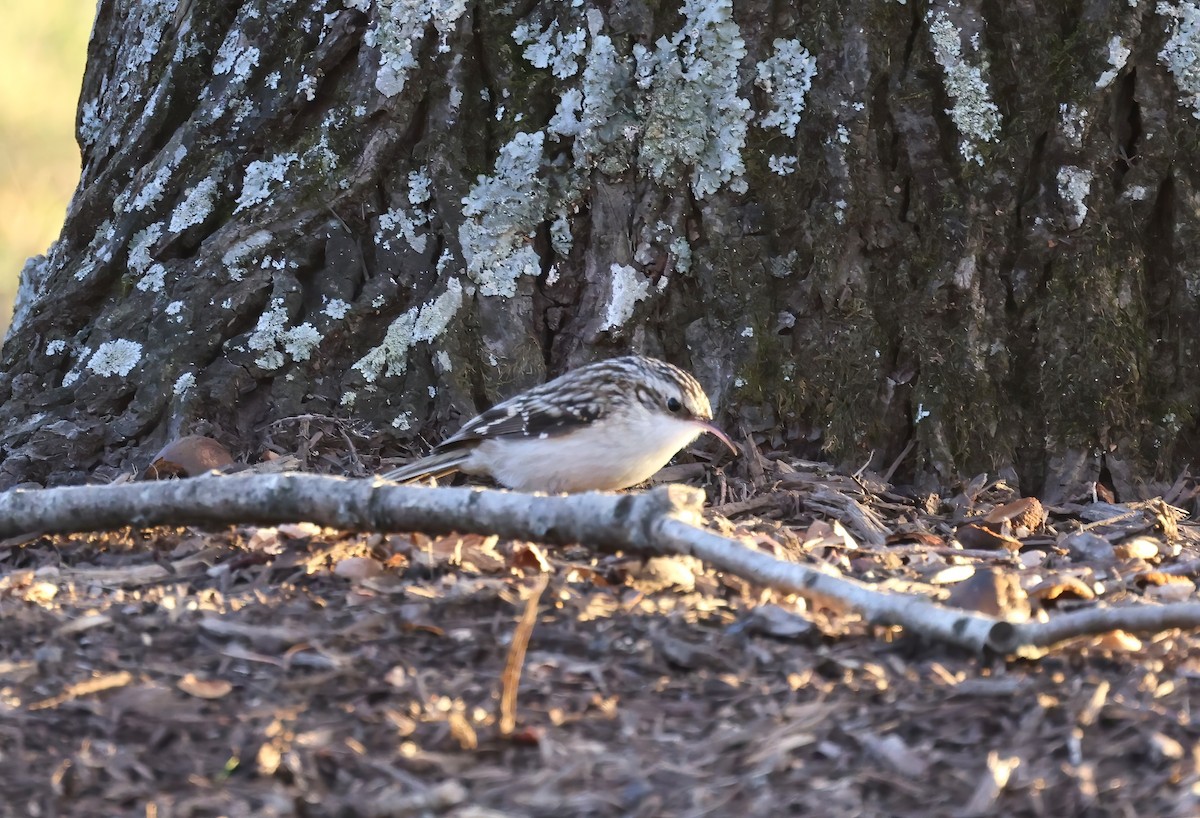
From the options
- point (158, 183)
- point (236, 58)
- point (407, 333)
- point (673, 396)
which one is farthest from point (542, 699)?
point (236, 58)

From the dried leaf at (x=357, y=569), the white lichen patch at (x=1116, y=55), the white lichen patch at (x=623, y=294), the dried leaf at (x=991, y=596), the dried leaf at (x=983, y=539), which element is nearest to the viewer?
the dried leaf at (x=991, y=596)

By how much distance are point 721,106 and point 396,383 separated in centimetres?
187

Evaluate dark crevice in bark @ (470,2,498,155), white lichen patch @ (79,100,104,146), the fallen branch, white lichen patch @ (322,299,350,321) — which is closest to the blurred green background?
white lichen patch @ (79,100,104,146)

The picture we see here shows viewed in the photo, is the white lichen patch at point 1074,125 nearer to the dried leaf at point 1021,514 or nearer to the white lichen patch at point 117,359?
the dried leaf at point 1021,514

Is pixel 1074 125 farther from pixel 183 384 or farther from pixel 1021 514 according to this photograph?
pixel 183 384

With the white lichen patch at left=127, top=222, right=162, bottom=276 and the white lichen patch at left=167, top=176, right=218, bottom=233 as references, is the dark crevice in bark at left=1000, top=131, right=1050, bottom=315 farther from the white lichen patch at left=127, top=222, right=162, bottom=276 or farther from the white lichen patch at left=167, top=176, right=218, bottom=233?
the white lichen patch at left=127, top=222, right=162, bottom=276

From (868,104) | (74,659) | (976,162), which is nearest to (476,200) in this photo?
(868,104)

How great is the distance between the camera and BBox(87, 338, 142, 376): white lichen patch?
5660 mm

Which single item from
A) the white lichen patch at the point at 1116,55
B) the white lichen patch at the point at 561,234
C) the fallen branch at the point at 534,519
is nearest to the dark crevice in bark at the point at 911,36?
the white lichen patch at the point at 1116,55

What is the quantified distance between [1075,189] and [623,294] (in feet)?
6.40

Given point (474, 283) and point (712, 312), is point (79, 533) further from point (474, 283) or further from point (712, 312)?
point (712, 312)

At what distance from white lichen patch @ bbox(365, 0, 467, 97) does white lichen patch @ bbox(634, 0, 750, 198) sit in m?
0.84

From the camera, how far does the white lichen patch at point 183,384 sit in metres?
5.57

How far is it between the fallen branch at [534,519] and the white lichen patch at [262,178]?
1912 mm
